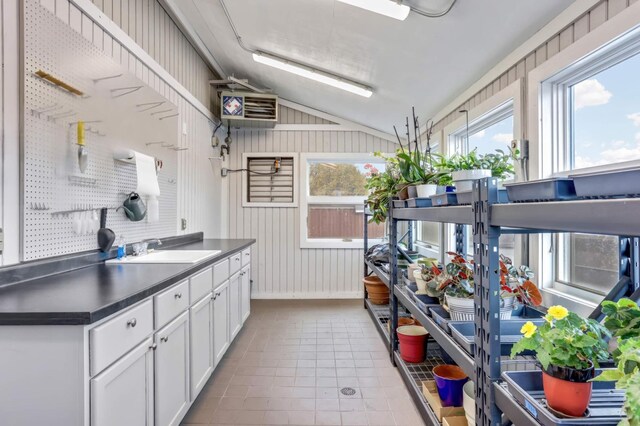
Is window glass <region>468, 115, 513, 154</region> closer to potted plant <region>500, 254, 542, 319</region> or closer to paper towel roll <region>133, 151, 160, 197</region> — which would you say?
potted plant <region>500, 254, 542, 319</region>

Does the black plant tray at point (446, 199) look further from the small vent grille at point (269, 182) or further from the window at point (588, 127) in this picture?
the small vent grille at point (269, 182)

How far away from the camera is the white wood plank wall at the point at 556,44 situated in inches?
55.0

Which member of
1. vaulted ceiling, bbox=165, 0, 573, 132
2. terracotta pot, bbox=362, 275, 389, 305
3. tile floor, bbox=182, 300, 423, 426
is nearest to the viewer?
vaulted ceiling, bbox=165, 0, 573, 132

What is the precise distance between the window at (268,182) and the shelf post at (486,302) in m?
3.55

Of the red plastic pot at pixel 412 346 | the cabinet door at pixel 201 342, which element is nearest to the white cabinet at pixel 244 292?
the cabinet door at pixel 201 342

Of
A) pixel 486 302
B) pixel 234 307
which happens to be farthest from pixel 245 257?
pixel 486 302

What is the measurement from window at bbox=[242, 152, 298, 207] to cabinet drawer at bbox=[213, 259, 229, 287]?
6.54ft

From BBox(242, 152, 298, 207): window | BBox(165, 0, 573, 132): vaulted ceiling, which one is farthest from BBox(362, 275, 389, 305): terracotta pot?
BBox(165, 0, 573, 132): vaulted ceiling

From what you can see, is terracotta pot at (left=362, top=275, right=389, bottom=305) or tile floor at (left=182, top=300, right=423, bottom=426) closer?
tile floor at (left=182, top=300, right=423, bottom=426)

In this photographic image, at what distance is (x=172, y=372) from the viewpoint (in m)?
1.67

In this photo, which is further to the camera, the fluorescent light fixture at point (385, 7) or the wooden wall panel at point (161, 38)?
the wooden wall panel at point (161, 38)

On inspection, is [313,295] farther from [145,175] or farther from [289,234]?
[145,175]

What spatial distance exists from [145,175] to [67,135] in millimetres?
586

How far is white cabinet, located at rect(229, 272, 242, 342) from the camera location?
9.10 feet
